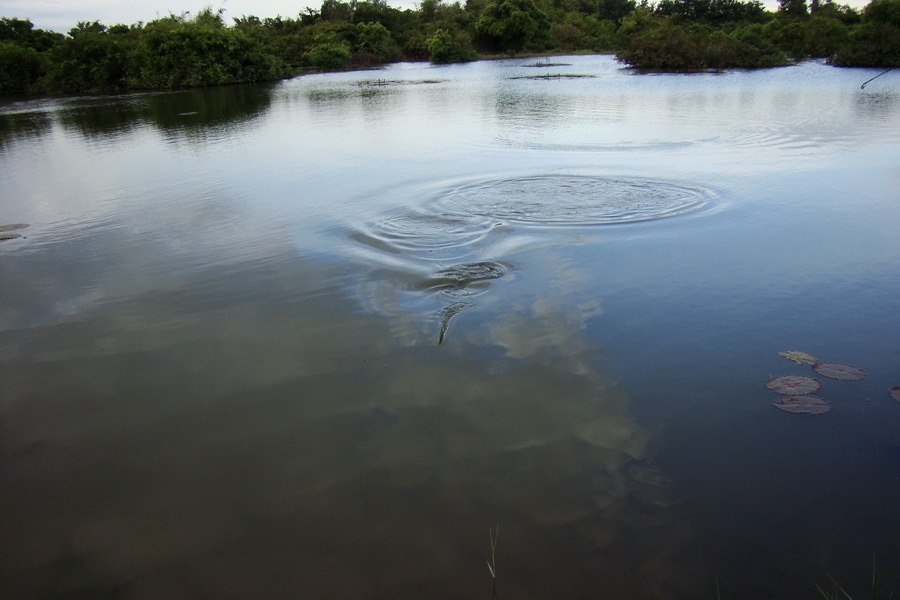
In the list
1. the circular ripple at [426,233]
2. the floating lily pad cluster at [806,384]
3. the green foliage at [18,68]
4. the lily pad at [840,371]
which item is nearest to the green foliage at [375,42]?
the green foliage at [18,68]

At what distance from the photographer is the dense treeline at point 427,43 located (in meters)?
37.6

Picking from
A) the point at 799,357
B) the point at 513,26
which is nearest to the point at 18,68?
the point at 513,26

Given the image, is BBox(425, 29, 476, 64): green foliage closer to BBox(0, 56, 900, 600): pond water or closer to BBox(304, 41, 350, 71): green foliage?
BBox(304, 41, 350, 71): green foliage

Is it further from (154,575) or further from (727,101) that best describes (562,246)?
(727,101)

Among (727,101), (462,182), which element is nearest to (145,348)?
(462,182)

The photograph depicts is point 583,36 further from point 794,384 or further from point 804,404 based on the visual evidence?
point 804,404

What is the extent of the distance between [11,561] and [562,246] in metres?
5.55

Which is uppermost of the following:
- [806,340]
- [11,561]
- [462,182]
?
[462,182]

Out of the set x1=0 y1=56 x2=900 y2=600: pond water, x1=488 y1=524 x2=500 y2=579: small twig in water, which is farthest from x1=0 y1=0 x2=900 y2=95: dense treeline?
x1=488 y1=524 x2=500 y2=579: small twig in water

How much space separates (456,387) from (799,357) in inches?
98.7

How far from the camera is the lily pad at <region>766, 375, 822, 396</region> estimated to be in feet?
13.3

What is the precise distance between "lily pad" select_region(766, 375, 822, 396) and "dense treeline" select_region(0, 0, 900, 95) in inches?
1385

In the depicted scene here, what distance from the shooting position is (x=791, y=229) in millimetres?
7355

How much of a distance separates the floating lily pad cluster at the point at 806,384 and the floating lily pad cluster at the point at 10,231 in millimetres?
9461
